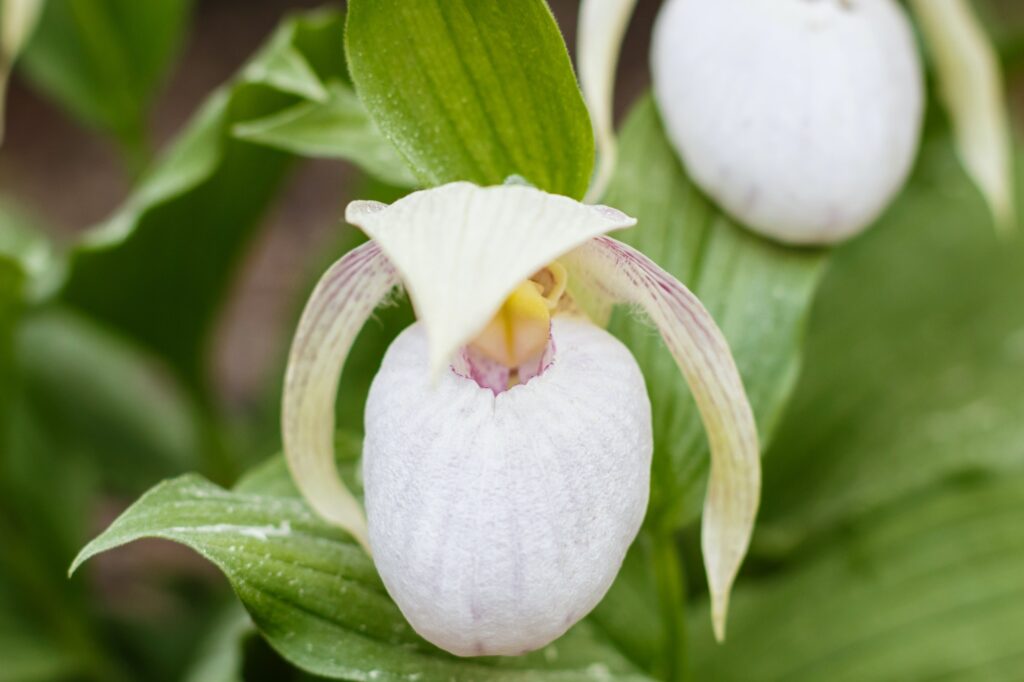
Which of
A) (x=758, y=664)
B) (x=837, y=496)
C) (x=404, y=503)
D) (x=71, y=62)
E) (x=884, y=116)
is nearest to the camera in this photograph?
(x=404, y=503)

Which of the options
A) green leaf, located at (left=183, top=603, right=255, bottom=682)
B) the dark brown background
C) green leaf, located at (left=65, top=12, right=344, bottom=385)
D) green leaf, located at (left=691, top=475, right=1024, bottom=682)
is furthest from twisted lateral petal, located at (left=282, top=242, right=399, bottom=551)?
the dark brown background

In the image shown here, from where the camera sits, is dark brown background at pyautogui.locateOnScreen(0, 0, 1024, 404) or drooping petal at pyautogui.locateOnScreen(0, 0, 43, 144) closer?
drooping petal at pyautogui.locateOnScreen(0, 0, 43, 144)

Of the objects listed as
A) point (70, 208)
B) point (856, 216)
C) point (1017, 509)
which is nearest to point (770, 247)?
point (856, 216)

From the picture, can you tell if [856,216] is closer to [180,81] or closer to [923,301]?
[923,301]

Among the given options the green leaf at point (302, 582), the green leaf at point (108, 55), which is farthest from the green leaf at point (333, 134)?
the green leaf at point (108, 55)

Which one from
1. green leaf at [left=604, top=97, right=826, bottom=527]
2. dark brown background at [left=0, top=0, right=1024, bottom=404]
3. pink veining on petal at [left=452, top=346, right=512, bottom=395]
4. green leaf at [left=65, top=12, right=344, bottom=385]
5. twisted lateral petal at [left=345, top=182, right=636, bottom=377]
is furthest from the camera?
dark brown background at [left=0, top=0, right=1024, bottom=404]

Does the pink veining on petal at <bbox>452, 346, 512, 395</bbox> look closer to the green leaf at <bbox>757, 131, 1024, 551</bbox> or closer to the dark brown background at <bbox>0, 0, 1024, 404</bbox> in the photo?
the green leaf at <bbox>757, 131, 1024, 551</bbox>
